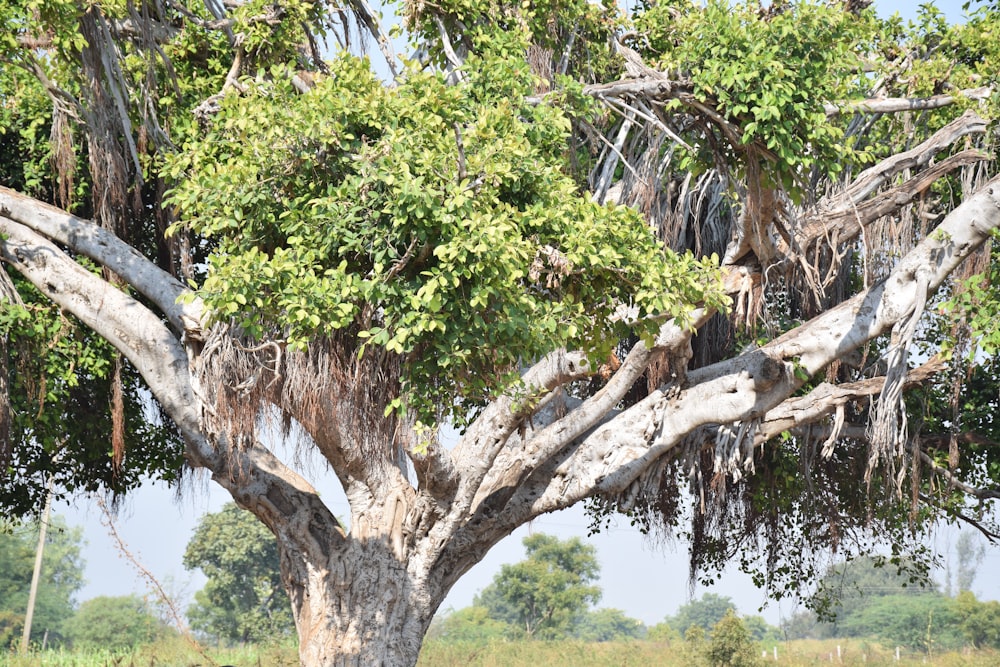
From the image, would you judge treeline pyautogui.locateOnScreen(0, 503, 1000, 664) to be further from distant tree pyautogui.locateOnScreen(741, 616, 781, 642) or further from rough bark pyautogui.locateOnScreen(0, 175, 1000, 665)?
rough bark pyautogui.locateOnScreen(0, 175, 1000, 665)

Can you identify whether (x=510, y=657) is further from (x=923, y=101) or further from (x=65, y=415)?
Answer: (x=923, y=101)

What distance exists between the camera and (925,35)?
1166 centimetres

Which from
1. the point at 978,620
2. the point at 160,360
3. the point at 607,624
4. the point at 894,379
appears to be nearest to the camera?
the point at 160,360

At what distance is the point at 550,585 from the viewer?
47031mm

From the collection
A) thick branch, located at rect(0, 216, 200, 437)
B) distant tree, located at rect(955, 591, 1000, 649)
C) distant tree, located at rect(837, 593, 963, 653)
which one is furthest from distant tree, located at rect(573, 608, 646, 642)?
thick branch, located at rect(0, 216, 200, 437)

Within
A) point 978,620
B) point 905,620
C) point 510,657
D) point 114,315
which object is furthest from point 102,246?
point 905,620

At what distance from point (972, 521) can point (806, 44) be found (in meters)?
7.39

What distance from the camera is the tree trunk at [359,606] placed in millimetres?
9562

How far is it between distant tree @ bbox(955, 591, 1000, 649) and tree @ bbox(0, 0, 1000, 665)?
32.1m

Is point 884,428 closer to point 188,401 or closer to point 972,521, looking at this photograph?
point 972,521

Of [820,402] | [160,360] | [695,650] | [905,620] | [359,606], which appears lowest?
[695,650]

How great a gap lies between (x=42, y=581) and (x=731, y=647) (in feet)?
173

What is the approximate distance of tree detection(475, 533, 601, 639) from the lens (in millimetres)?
46812

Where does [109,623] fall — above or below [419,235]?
below
